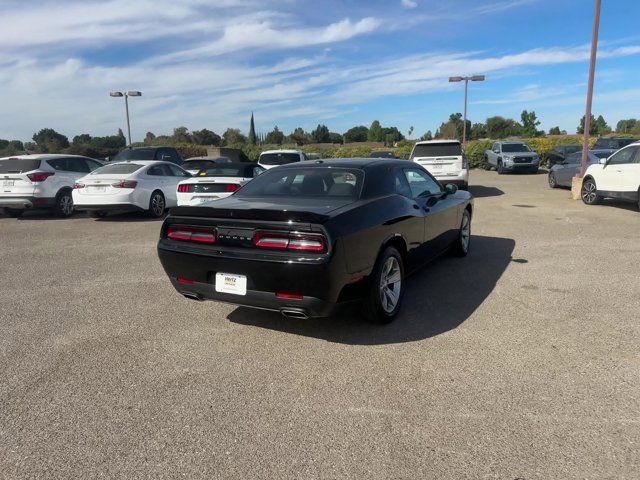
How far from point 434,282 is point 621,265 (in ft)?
8.84

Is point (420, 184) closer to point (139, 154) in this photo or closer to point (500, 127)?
point (139, 154)

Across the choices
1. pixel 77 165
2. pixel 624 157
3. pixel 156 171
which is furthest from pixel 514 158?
pixel 77 165

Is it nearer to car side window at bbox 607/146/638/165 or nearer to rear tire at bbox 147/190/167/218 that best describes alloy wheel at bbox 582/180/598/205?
car side window at bbox 607/146/638/165

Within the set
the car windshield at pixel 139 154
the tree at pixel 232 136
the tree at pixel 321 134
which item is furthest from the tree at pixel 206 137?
the car windshield at pixel 139 154

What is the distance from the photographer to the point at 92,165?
13055 millimetres

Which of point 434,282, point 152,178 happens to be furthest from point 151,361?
point 152,178

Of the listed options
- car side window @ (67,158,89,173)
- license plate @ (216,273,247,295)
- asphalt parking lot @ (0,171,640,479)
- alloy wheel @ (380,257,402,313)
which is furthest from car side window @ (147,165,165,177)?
alloy wheel @ (380,257,402,313)

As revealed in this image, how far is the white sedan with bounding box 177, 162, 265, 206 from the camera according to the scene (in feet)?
31.1

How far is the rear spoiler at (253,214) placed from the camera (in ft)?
11.8

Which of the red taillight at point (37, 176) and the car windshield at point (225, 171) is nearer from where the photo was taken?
the car windshield at point (225, 171)

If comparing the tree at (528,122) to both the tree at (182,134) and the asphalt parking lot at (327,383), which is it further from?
the asphalt parking lot at (327,383)

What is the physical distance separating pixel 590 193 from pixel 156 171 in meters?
10.9

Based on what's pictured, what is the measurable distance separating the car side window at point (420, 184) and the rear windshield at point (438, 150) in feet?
26.5

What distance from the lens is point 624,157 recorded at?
36.9 feet
